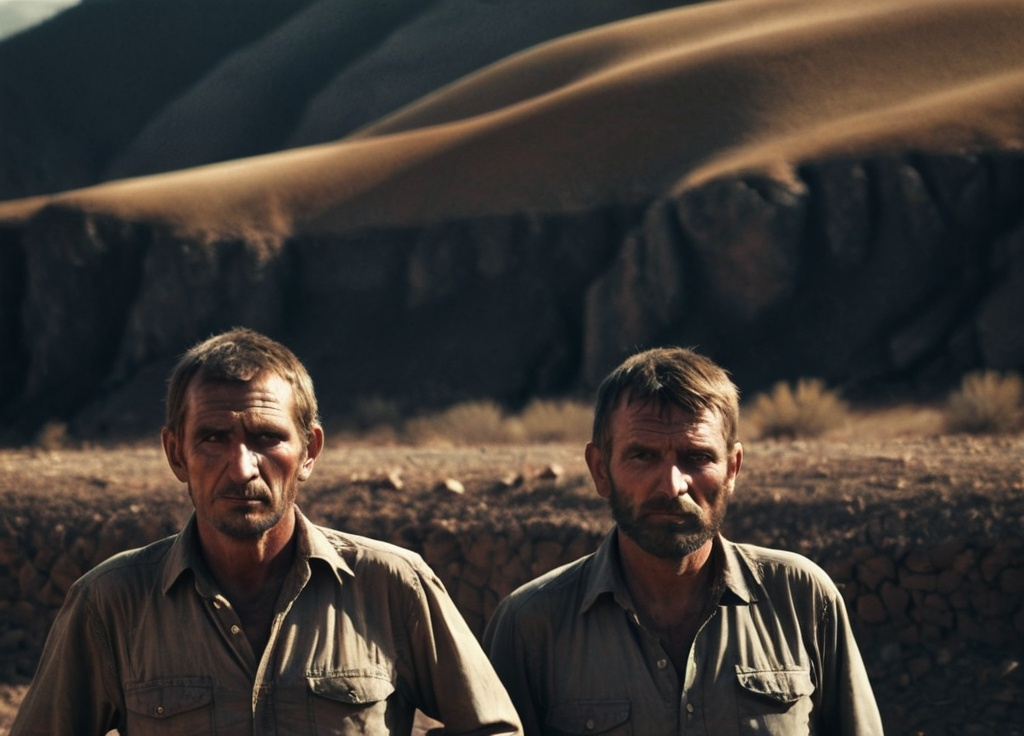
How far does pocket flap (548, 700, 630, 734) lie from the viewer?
3852mm

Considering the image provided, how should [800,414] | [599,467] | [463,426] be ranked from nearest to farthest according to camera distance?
[599,467], [800,414], [463,426]

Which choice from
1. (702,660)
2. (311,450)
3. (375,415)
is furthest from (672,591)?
(375,415)

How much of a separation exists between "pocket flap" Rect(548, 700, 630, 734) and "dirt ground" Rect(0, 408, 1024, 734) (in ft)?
28.3

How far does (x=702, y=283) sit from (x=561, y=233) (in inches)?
134

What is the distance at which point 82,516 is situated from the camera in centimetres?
1398

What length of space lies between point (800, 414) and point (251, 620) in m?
16.3

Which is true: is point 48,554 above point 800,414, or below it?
above

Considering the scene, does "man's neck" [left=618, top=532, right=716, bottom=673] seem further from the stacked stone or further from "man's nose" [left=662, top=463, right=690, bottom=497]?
the stacked stone

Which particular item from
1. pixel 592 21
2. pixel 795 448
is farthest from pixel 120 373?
pixel 592 21

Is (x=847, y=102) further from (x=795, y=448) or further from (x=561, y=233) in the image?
(x=795, y=448)

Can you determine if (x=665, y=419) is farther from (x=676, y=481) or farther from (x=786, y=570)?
(x=786, y=570)

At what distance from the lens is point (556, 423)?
2094cm

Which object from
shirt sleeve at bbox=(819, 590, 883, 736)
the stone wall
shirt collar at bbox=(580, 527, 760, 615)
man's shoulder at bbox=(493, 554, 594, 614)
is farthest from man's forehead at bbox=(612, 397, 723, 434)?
the stone wall

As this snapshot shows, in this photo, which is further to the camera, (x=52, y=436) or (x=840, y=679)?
(x=52, y=436)
